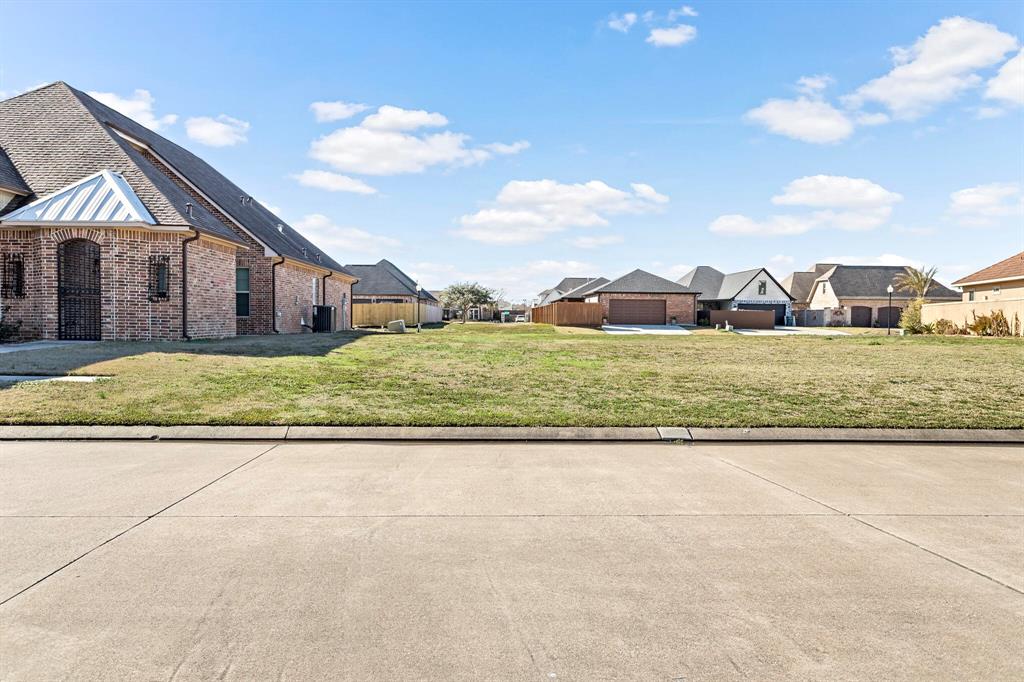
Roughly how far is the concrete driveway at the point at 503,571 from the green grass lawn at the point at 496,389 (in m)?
2.00

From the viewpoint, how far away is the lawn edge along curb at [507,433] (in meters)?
7.58

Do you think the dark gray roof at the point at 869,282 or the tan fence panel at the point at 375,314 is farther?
the dark gray roof at the point at 869,282

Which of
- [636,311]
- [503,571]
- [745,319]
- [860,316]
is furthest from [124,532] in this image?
[860,316]

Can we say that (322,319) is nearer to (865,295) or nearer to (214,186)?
(214,186)

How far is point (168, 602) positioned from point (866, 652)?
3.64 m

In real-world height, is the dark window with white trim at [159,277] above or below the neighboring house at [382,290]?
below

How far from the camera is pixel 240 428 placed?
25.7 ft

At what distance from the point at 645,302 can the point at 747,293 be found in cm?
1276

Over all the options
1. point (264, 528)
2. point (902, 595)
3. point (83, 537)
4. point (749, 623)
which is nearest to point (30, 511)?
point (83, 537)

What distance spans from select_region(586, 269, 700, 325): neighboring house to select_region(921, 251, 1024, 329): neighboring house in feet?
59.9

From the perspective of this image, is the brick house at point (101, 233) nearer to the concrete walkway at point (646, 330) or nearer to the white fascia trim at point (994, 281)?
the concrete walkway at point (646, 330)

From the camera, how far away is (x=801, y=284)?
70312 mm

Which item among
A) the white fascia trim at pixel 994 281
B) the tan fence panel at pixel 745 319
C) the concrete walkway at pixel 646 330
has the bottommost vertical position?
the concrete walkway at pixel 646 330

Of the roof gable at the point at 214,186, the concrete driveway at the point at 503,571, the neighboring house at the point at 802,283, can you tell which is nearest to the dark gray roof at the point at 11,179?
the roof gable at the point at 214,186
